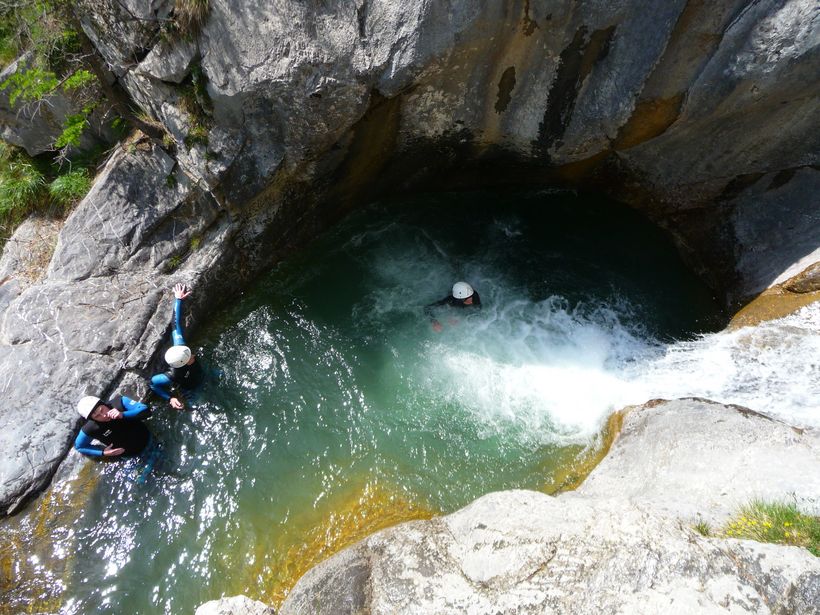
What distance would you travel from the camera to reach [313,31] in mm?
5738

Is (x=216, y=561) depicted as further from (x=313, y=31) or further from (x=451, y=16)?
(x=451, y=16)

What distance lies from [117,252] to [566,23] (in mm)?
6975

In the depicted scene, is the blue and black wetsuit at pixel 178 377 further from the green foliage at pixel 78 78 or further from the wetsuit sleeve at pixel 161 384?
the green foliage at pixel 78 78

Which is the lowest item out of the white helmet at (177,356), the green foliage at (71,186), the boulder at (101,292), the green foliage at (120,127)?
the white helmet at (177,356)

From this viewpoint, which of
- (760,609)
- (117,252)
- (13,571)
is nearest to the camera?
(760,609)

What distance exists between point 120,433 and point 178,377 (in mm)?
930

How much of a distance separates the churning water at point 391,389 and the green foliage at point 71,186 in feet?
9.37

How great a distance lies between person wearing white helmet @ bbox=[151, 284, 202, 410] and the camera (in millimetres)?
6328

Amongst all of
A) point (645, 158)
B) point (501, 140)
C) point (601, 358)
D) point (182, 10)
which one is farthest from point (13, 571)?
point (645, 158)

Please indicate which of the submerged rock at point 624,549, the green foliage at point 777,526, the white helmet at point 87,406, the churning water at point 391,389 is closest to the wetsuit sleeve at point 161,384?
the churning water at point 391,389

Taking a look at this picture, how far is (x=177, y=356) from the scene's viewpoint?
6297 millimetres

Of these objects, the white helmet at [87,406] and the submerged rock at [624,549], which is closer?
the submerged rock at [624,549]

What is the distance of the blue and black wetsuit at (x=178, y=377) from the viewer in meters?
6.39

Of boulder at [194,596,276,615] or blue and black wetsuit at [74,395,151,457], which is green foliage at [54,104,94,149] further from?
boulder at [194,596,276,615]
